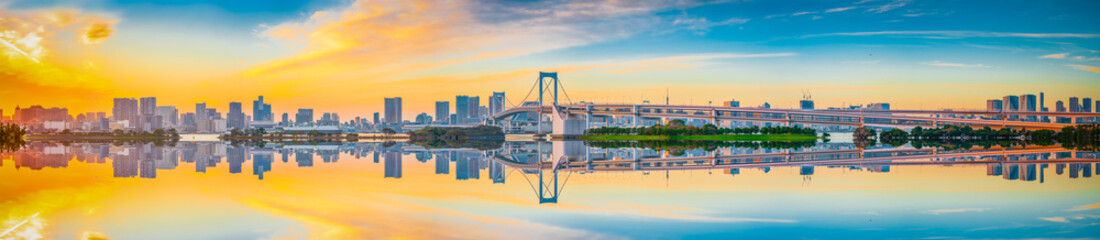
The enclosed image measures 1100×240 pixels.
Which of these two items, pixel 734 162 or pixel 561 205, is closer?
pixel 561 205

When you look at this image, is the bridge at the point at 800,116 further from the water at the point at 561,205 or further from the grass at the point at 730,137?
the water at the point at 561,205

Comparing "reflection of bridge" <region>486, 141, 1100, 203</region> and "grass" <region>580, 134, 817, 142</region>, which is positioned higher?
"grass" <region>580, 134, 817, 142</region>

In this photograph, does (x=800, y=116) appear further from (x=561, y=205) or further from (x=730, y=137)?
(x=561, y=205)

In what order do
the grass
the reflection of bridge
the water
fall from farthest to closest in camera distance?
the grass < the reflection of bridge < the water

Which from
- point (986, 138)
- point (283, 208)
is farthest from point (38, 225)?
point (986, 138)

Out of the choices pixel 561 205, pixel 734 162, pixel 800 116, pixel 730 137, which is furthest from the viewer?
pixel 800 116

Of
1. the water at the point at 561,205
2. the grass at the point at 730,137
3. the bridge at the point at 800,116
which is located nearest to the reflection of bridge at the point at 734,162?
the water at the point at 561,205

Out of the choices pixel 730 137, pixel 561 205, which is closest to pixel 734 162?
pixel 561 205

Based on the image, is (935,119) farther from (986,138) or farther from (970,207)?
(970,207)

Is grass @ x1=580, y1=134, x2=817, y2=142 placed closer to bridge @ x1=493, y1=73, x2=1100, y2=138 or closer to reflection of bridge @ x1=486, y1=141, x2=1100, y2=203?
bridge @ x1=493, y1=73, x2=1100, y2=138

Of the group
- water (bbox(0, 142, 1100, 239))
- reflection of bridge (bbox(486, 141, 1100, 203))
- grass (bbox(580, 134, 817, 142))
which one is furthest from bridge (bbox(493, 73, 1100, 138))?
water (bbox(0, 142, 1100, 239))

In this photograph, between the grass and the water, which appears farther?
the grass
